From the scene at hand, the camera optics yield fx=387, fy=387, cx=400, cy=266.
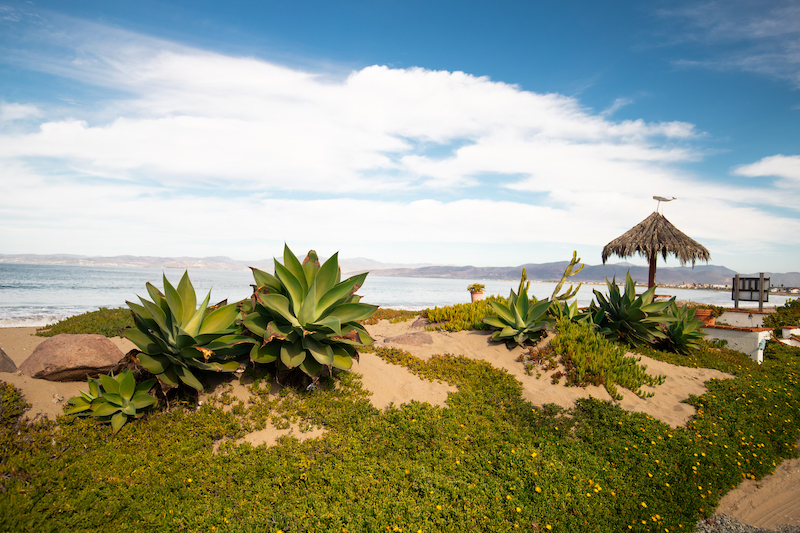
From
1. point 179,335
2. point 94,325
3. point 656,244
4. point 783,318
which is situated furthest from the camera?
point 656,244

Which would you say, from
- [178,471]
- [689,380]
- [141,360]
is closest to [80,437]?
[141,360]

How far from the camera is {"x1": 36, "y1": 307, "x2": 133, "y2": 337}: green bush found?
32.6 feet

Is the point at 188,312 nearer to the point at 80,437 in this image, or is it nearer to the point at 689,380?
the point at 80,437

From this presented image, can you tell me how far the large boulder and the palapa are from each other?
1623 cm

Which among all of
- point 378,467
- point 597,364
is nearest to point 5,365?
point 378,467

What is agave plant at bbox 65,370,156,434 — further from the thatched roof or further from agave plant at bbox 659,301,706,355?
the thatched roof

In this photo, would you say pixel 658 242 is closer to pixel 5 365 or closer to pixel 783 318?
pixel 783 318

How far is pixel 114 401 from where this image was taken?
13.7 feet

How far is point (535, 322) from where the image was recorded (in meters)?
7.51

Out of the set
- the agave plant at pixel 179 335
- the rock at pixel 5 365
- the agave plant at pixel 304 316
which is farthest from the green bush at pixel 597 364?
the rock at pixel 5 365

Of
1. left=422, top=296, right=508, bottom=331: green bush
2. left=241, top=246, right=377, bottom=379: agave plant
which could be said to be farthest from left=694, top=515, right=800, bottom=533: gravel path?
left=422, top=296, right=508, bottom=331: green bush

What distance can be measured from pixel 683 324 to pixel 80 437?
10678 millimetres

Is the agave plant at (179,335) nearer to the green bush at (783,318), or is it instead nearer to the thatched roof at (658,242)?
the thatched roof at (658,242)

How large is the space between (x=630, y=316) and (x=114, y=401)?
367 inches
